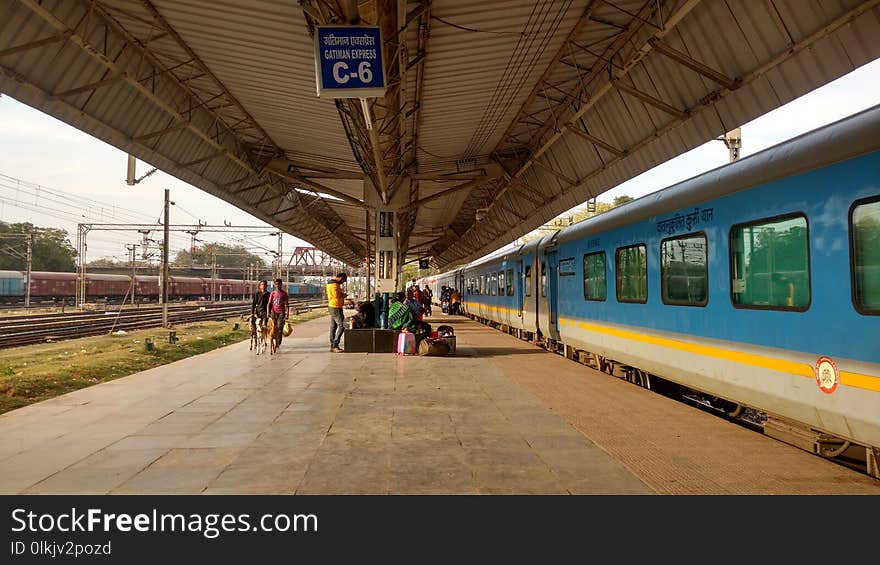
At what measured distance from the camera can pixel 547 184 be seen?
2092cm

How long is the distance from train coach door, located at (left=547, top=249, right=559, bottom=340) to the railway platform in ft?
15.3

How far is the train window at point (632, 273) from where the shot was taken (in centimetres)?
937

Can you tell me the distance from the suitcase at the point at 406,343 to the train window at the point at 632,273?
604 centimetres

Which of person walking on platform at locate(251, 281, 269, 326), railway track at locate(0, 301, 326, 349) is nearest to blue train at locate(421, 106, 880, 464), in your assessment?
person walking on platform at locate(251, 281, 269, 326)

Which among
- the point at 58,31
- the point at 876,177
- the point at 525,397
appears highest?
the point at 58,31

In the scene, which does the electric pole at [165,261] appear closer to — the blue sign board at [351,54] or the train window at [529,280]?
A: the train window at [529,280]

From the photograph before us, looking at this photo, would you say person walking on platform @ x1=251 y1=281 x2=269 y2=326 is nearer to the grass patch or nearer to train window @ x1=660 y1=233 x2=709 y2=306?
the grass patch

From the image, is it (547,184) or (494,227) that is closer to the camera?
(547,184)

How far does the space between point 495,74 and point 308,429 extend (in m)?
8.96

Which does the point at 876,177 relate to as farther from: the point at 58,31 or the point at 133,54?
the point at 133,54

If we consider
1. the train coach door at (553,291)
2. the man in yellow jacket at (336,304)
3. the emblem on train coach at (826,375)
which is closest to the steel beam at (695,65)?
the train coach door at (553,291)
